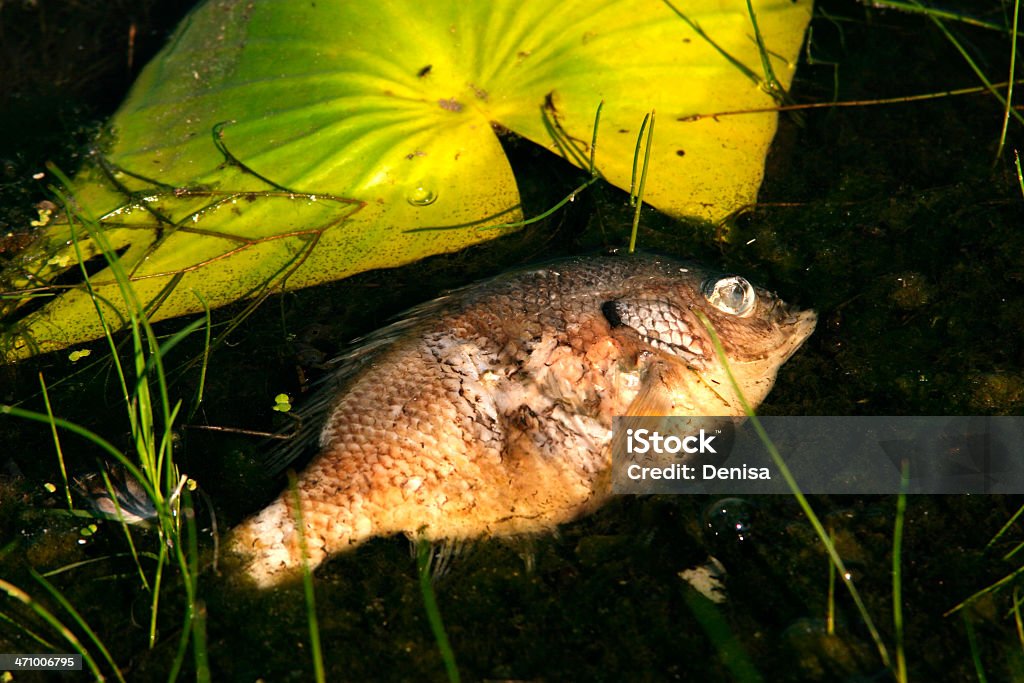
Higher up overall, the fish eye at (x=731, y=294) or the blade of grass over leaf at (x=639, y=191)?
the blade of grass over leaf at (x=639, y=191)

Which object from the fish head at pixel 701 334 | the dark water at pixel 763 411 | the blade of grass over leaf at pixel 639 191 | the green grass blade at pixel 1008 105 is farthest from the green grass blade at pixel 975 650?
the green grass blade at pixel 1008 105

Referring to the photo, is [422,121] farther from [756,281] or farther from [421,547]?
[421,547]

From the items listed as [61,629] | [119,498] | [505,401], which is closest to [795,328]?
[505,401]

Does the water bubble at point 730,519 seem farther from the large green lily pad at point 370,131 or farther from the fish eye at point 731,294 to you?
the large green lily pad at point 370,131

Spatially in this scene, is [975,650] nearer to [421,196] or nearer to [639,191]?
[639,191]

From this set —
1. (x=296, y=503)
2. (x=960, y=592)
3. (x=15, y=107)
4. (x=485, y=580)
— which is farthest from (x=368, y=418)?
(x=15, y=107)

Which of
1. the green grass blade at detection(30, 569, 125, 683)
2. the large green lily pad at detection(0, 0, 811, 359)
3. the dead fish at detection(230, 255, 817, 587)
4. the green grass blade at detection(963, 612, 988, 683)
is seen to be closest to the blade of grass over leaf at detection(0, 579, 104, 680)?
the green grass blade at detection(30, 569, 125, 683)

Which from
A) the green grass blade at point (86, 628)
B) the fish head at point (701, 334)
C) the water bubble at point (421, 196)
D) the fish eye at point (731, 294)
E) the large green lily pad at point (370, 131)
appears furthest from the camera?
the water bubble at point (421, 196)
